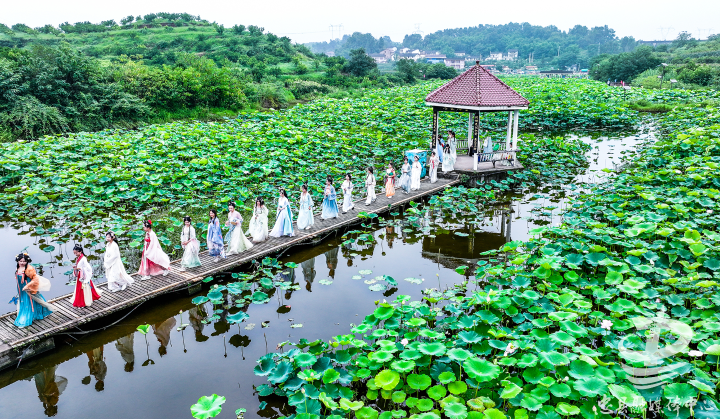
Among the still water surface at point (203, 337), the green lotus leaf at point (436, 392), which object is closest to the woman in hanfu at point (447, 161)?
the still water surface at point (203, 337)

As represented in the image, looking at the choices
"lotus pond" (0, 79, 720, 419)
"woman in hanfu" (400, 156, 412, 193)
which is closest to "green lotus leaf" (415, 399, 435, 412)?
"lotus pond" (0, 79, 720, 419)

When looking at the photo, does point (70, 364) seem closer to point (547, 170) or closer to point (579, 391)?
point (579, 391)

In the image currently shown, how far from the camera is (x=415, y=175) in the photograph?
45.8 feet

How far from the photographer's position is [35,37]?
4150 cm

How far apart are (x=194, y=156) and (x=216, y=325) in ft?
29.1

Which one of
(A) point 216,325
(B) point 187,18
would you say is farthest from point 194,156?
(B) point 187,18

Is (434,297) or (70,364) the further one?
(434,297)

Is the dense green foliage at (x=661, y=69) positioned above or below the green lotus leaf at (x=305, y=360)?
above

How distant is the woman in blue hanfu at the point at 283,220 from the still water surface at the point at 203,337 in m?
0.58

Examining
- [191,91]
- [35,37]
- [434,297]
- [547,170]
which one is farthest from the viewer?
[35,37]

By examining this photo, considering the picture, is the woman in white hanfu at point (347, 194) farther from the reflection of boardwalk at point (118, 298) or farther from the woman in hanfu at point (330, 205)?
the reflection of boardwalk at point (118, 298)

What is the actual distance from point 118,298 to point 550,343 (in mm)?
6606

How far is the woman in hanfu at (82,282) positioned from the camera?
728 cm

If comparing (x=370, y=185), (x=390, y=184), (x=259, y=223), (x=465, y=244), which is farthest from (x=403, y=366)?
(x=390, y=184)
